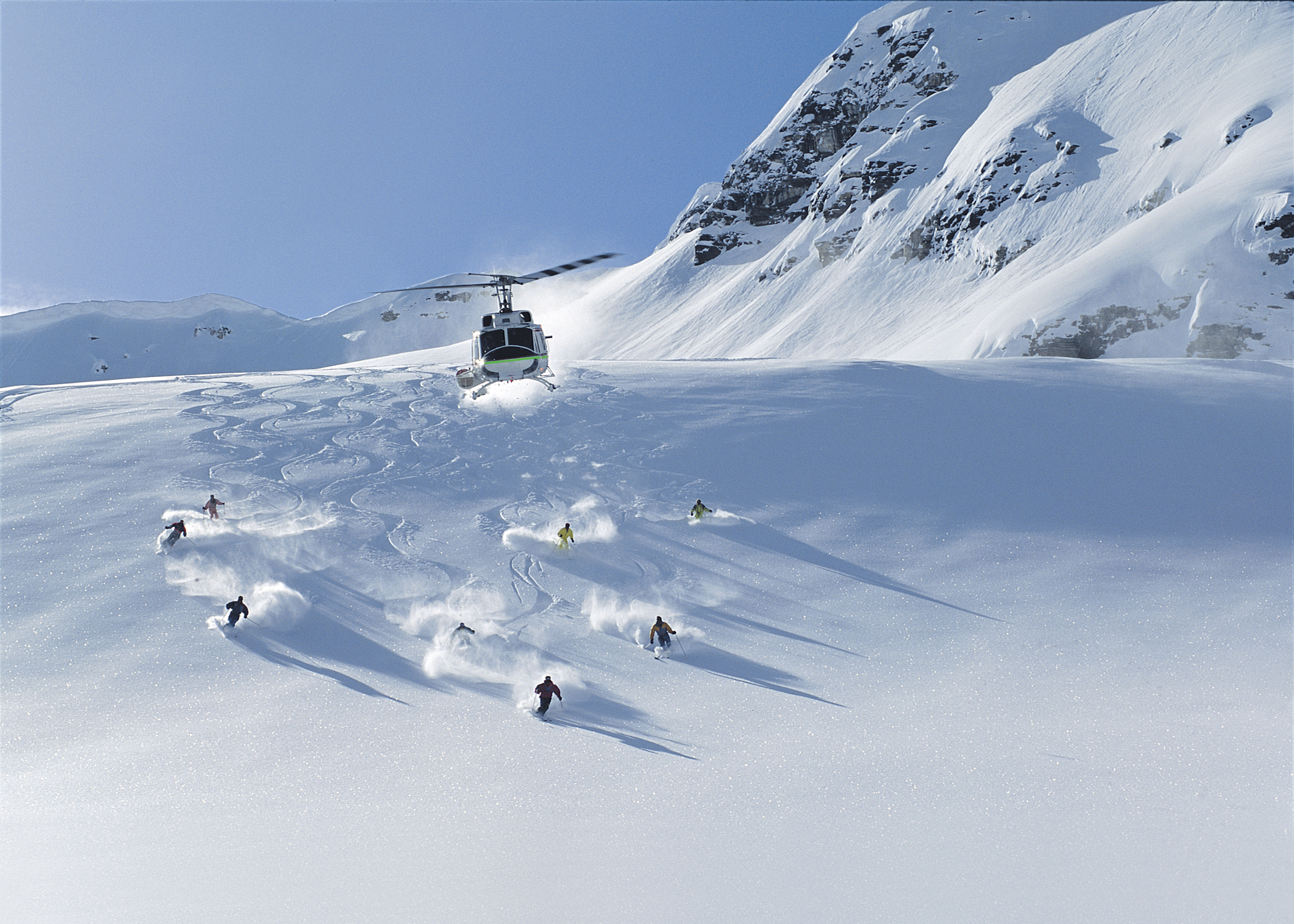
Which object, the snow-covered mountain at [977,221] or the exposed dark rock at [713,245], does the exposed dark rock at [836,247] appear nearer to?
the snow-covered mountain at [977,221]

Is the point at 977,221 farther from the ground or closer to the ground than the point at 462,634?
farther from the ground

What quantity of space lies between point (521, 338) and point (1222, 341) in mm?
31494

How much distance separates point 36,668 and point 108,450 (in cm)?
1049

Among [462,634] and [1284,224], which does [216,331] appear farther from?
[1284,224]

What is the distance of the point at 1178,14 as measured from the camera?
61188mm

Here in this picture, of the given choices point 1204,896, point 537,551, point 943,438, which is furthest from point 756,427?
point 1204,896

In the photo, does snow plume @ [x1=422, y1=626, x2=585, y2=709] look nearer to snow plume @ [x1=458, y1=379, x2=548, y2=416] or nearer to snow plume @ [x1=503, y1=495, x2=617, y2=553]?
snow plume @ [x1=503, y1=495, x2=617, y2=553]

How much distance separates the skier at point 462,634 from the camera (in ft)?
39.2

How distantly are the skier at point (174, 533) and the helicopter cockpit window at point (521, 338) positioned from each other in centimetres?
941

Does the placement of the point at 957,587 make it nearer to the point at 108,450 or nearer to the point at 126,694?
the point at 126,694

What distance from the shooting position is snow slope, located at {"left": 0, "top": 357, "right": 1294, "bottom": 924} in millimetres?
6527

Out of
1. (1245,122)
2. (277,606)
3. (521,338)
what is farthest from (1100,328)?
(277,606)

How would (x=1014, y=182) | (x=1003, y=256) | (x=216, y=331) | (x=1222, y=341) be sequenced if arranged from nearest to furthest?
(x=1222, y=341) → (x=1003, y=256) → (x=1014, y=182) → (x=216, y=331)

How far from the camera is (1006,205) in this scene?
58.8 m
